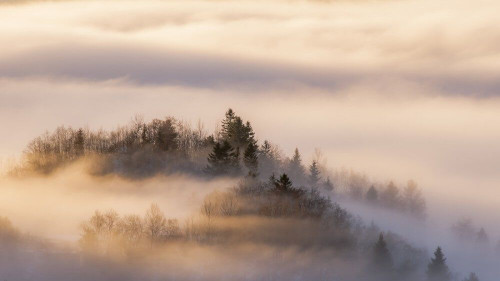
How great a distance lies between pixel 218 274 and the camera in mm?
199625

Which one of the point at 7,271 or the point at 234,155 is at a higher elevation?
the point at 234,155

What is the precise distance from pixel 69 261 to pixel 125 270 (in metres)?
10.8

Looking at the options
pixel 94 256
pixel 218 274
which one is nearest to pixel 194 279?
pixel 218 274

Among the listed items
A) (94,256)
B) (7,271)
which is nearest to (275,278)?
(94,256)

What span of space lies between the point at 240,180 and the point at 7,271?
48241 mm

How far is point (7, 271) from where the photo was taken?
651ft

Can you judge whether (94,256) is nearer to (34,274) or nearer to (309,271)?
(34,274)

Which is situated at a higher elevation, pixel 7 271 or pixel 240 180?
pixel 240 180

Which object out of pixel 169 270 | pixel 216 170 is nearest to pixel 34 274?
pixel 169 270

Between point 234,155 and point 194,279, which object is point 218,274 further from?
point 234,155

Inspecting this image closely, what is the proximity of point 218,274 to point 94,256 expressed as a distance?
79.4ft

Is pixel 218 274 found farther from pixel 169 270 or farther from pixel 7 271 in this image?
pixel 7 271

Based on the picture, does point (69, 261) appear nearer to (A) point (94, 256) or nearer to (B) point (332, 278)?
(A) point (94, 256)

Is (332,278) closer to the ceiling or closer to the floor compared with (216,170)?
closer to the floor
